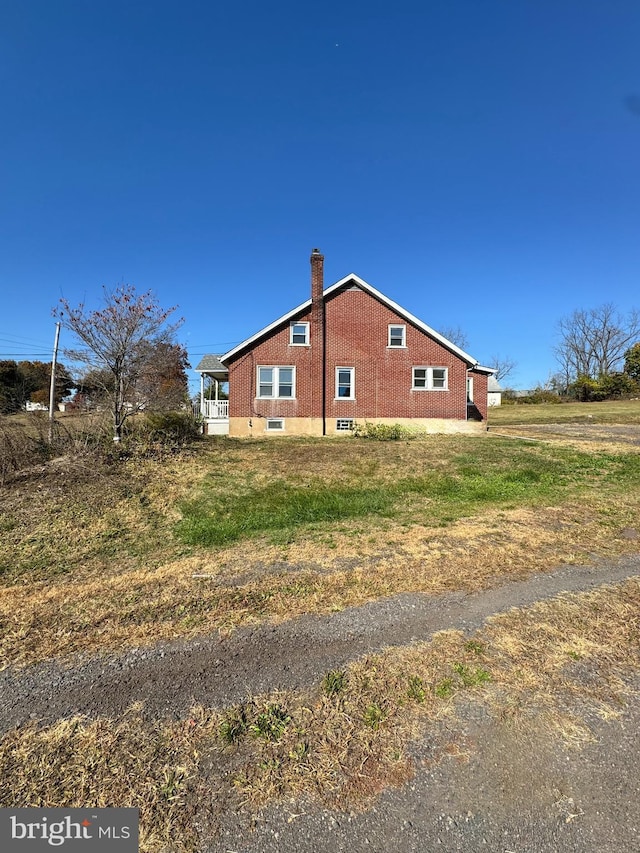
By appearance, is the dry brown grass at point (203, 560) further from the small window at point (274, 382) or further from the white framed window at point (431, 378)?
the white framed window at point (431, 378)

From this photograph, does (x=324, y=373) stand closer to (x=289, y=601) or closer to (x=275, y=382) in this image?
(x=275, y=382)

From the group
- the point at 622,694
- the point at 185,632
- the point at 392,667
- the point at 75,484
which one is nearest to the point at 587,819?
the point at 622,694

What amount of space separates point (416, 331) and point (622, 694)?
2023 cm

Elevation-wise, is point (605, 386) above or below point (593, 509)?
above

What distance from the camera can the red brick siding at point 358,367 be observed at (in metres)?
21.2

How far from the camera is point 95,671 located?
10.6 ft

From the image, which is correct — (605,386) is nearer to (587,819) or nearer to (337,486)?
(337,486)

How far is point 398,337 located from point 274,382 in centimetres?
691

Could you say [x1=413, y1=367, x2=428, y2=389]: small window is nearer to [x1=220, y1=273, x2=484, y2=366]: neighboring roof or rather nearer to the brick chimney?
[x1=220, y1=273, x2=484, y2=366]: neighboring roof

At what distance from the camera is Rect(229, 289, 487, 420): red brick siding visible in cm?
2123

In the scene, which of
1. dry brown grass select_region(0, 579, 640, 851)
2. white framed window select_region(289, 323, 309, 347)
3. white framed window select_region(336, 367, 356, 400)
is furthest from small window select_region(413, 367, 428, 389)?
dry brown grass select_region(0, 579, 640, 851)

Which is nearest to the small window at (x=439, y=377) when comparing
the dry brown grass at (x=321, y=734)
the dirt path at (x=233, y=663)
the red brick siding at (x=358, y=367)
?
the red brick siding at (x=358, y=367)

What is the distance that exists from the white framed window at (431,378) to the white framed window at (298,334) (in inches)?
234

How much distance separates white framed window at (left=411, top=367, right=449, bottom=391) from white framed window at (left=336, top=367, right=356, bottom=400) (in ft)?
10.5
